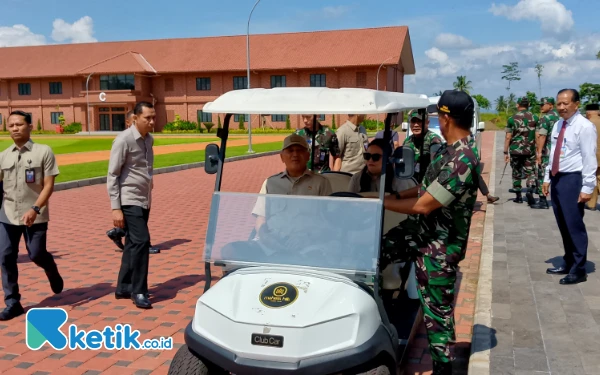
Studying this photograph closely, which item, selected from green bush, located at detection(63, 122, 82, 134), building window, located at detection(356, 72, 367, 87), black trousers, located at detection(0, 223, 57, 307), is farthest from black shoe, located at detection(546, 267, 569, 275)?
green bush, located at detection(63, 122, 82, 134)

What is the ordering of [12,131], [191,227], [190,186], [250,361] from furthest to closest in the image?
[190,186] < [191,227] < [12,131] < [250,361]

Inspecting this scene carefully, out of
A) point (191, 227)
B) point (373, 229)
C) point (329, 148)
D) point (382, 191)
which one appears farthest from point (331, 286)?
point (191, 227)

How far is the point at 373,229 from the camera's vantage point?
3438 millimetres

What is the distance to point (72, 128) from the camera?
54.4 metres

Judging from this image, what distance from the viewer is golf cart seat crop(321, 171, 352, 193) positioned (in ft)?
17.0

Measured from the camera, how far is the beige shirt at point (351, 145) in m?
8.50

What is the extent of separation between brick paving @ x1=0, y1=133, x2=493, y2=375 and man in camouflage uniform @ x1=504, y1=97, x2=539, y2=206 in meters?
0.96

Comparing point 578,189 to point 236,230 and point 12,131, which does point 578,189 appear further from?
point 12,131

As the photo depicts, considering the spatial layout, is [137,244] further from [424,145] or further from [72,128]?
[72,128]

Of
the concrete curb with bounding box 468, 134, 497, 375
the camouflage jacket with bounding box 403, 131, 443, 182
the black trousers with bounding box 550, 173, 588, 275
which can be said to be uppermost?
the camouflage jacket with bounding box 403, 131, 443, 182

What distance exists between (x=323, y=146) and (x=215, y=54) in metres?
48.2

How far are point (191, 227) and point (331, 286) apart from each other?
681 centimetres

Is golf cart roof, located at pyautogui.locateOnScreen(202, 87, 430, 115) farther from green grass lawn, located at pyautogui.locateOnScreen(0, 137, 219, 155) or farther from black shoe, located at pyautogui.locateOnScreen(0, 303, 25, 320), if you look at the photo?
green grass lawn, located at pyautogui.locateOnScreen(0, 137, 219, 155)

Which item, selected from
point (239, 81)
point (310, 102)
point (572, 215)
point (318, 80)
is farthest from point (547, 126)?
point (239, 81)
